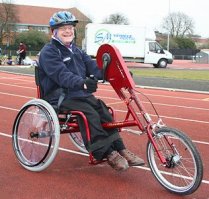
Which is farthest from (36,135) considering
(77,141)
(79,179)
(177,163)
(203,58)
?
(203,58)

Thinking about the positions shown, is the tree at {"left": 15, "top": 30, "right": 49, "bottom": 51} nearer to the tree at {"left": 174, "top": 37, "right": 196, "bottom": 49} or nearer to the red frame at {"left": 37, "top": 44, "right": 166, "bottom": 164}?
the tree at {"left": 174, "top": 37, "right": 196, "bottom": 49}

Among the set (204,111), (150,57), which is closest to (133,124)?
(204,111)

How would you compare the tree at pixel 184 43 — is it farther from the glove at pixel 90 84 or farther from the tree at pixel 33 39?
the glove at pixel 90 84

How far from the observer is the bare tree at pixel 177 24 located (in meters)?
88.2

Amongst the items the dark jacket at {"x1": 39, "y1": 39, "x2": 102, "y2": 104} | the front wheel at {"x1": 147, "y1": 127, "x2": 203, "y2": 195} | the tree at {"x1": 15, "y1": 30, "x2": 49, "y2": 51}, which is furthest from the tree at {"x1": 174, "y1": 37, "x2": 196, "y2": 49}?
the front wheel at {"x1": 147, "y1": 127, "x2": 203, "y2": 195}

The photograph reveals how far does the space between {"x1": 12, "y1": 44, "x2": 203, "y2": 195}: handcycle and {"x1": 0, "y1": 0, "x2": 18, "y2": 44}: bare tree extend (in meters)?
67.7

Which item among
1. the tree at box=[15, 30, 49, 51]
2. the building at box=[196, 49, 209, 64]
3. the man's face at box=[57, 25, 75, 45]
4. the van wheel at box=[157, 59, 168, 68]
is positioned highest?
the man's face at box=[57, 25, 75, 45]

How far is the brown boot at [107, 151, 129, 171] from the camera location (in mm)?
4730

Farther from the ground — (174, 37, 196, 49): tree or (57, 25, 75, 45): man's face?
(57, 25, 75, 45): man's face

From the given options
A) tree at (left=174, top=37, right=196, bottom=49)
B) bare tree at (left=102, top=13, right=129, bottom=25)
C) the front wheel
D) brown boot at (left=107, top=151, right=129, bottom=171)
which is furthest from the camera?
bare tree at (left=102, top=13, right=129, bottom=25)

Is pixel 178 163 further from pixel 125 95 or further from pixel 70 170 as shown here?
pixel 70 170

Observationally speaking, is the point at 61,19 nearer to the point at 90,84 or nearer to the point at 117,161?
the point at 90,84

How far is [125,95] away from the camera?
484 centimetres

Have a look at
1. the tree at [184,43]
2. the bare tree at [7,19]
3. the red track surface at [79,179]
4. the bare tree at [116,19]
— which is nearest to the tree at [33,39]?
the bare tree at [7,19]
